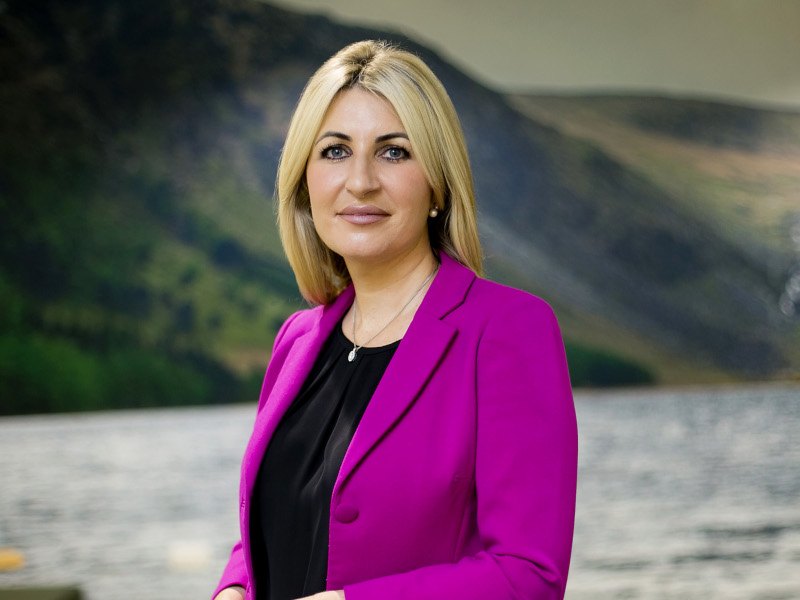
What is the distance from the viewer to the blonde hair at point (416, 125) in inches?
49.8

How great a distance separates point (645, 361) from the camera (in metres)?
13.5

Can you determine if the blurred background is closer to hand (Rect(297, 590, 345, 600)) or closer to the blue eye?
the blue eye

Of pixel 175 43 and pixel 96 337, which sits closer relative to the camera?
pixel 96 337

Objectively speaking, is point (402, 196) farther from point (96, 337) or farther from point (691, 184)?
point (691, 184)

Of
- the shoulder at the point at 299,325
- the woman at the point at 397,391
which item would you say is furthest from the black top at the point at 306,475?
the shoulder at the point at 299,325

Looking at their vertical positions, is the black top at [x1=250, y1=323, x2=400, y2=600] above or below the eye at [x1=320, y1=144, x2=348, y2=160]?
below

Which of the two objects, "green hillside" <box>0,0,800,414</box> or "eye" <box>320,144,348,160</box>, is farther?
"green hillside" <box>0,0,800,414</box>

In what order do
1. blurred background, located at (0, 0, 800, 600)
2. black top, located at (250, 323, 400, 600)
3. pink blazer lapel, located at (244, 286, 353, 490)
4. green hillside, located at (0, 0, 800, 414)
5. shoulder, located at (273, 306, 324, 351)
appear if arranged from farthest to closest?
green hillside, located at (0, 0, 800, 414) < blurred background, located at (0, 0, 800, 600) < shoulder, located at (273, 306, 324, 351) < pink blazer lapel, located at (244, 286, 353, 490) < black top, located at (250, 323, 400, 600)

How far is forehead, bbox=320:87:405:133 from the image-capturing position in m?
1.28

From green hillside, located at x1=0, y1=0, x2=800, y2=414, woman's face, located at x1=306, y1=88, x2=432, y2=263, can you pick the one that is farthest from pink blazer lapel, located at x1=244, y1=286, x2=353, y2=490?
green hillside, located at x1=0, y1=0, x2=800, y2=414

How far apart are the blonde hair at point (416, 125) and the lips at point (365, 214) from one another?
8 centimetres

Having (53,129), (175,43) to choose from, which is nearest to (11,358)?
(53,129)

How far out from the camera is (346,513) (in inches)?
45.3

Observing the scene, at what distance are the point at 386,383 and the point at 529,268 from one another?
12791mm
